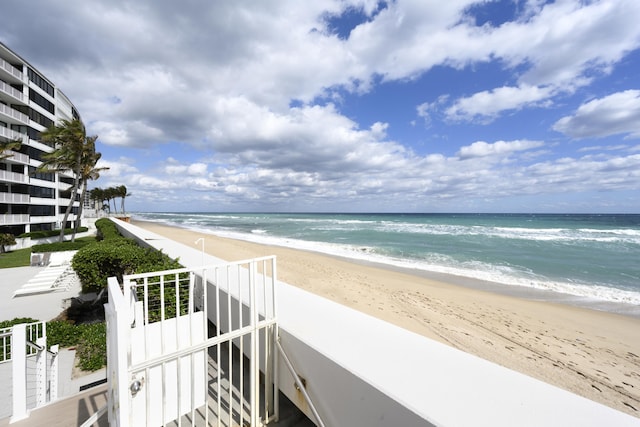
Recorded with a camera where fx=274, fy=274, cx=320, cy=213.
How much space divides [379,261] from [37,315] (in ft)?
48.7

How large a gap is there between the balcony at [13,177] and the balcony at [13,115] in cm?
540

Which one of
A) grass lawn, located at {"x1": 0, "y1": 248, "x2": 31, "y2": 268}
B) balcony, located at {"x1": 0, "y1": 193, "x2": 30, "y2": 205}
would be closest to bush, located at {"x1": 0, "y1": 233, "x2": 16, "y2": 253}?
grass lawn, located at {"x1": 0, "y1": 248, "x2": 31, "y2": 268}

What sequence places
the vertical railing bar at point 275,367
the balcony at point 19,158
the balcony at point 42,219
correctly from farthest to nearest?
the balcony at point 42,219 → the balcony at point 19,158 → the vertical railing bar at point 275,367

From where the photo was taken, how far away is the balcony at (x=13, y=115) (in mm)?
→ 25438

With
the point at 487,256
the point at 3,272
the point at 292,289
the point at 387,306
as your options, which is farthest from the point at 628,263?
the point at 3,272

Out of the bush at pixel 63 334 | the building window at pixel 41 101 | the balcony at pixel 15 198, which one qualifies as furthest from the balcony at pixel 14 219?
the bush at pixel 63 334

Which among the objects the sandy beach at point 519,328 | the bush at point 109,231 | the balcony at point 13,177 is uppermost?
the balcony at point 13,177

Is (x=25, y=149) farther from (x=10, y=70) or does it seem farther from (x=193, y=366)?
(x=193, y=366)

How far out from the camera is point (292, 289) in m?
4.43

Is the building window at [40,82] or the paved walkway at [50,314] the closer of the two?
the paved walkway at [50,314]

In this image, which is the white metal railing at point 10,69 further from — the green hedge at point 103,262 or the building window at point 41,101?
the green hedge at point 103,262

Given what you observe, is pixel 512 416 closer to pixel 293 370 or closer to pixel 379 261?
pixel 293 370

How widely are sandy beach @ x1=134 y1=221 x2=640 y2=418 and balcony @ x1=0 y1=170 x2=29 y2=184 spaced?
30642mm

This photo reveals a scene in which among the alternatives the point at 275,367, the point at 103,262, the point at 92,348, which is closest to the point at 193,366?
the point at 275,367
